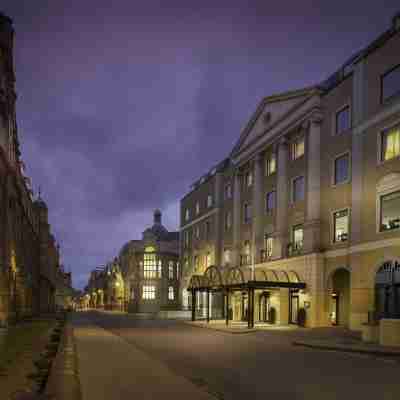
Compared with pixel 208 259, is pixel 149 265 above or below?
below

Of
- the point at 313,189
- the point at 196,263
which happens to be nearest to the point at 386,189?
the point at 313,189

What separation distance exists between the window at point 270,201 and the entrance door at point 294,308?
30.5 feet

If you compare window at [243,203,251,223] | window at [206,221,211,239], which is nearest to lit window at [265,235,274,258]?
window at [243,203,251,223]

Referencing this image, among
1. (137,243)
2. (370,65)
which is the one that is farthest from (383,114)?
(137,243)

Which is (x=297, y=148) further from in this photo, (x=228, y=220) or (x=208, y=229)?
(x=208, y=229)

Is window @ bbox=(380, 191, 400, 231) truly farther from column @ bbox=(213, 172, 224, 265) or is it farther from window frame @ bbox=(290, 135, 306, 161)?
column @ bbox=(213, 172, 224, 265)

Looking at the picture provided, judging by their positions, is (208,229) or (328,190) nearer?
(328,190)

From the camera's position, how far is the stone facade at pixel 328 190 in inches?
1233

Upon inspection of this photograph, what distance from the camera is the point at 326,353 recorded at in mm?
21328

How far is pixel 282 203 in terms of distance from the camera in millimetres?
43875

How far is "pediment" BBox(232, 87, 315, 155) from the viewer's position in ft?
139

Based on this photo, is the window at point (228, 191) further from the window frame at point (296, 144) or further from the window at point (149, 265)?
the window at point (149, 265)

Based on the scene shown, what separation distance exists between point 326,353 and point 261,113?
31.1 metres

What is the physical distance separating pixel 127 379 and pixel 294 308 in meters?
30.7
